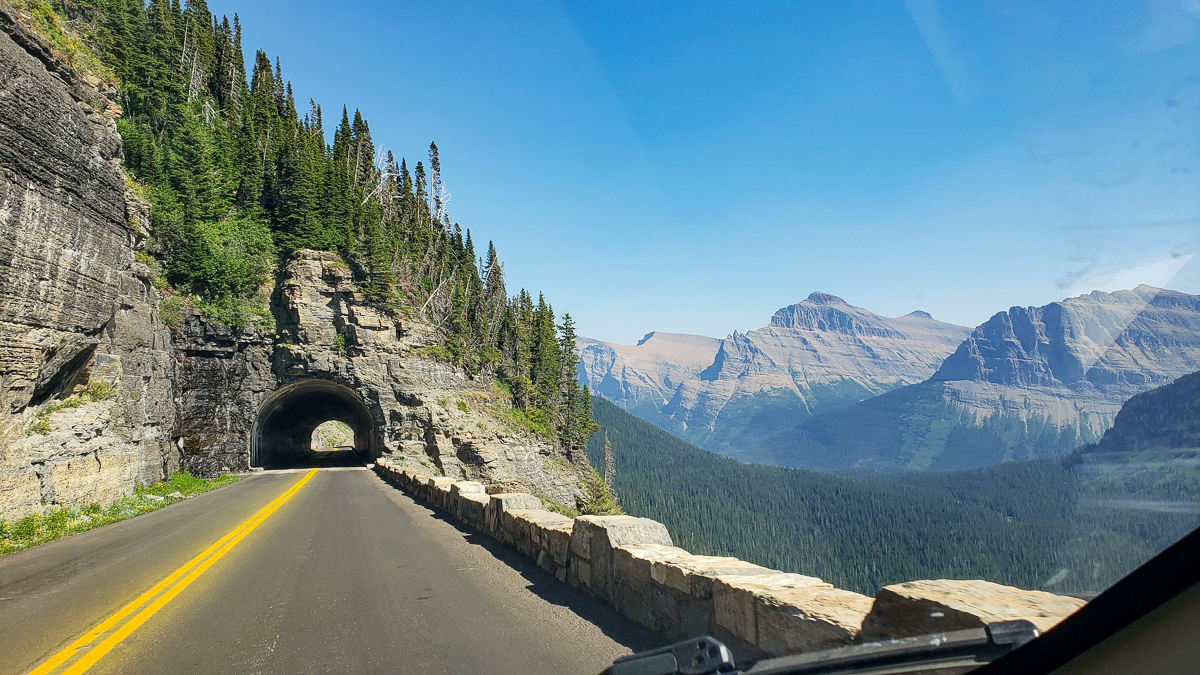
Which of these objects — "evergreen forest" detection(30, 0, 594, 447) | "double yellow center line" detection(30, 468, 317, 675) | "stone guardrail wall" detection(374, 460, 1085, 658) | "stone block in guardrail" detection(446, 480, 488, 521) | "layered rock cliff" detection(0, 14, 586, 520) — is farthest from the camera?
"evergreen forest" detection(30, 0, 594, 447)

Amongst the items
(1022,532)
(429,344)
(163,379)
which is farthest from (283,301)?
(1022,532)

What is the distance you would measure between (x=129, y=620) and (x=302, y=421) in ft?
179

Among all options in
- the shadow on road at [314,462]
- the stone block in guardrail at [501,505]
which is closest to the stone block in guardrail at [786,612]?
the stone block in guardrail at [501,505]

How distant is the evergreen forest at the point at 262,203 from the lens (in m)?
33.4

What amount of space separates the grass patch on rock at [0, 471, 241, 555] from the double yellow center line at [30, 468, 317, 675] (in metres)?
5.10

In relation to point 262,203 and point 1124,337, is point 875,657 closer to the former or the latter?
point 1124,337

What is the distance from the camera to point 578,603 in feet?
21.0

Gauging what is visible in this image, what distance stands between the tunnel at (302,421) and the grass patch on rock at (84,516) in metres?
14.8

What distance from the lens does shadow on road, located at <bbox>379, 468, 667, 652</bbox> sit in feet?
16.8

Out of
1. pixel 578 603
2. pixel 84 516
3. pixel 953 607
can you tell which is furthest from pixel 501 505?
pixel 84 516

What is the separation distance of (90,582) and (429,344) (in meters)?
37.4

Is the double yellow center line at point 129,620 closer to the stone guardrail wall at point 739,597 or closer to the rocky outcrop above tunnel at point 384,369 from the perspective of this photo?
the stone guardrail wall at point 739,597

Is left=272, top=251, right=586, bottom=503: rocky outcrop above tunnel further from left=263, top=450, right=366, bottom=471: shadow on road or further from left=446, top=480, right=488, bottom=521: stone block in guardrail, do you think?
left=446, top=480, right=488, bottom=521: stone block in guardrail

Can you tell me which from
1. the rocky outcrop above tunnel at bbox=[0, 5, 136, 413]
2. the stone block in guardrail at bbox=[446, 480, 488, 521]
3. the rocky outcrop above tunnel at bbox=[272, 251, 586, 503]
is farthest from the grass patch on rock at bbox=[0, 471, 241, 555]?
the rocky outcrop above tunnel at bbox=[272, 251, 586, 503]
